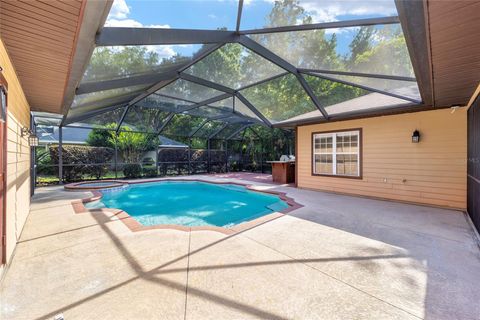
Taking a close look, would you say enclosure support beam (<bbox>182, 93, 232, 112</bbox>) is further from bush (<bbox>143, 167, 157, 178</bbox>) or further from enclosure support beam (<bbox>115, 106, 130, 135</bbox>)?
bush (<bbox>143, 167, 157, 178</bbox>)

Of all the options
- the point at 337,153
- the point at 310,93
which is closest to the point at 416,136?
the point at 337,153

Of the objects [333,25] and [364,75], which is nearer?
[333,25]

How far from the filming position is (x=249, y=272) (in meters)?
2.54

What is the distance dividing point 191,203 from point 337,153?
5.76 meters

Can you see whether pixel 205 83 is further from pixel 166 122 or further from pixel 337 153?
pixel 166 122

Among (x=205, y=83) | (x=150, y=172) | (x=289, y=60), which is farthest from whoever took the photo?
(x=150, y=172)

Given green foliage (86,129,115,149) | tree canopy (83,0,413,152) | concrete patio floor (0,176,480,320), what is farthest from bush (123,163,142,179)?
concrete patio floor (0,176,480,320)

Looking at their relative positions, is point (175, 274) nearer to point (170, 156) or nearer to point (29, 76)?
point (29, 76)

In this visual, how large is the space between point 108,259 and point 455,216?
709 cm

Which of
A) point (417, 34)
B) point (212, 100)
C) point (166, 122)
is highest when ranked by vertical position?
point (212, 100)

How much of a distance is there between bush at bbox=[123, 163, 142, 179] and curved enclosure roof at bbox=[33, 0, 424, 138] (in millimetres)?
5694

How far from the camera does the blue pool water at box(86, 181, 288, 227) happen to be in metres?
5.85

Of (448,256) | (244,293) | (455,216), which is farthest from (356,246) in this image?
(455,216)

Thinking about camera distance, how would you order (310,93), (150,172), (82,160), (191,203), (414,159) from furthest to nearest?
(150,172) < (82,160) < (191,203) < (310,93) < (414,159)
